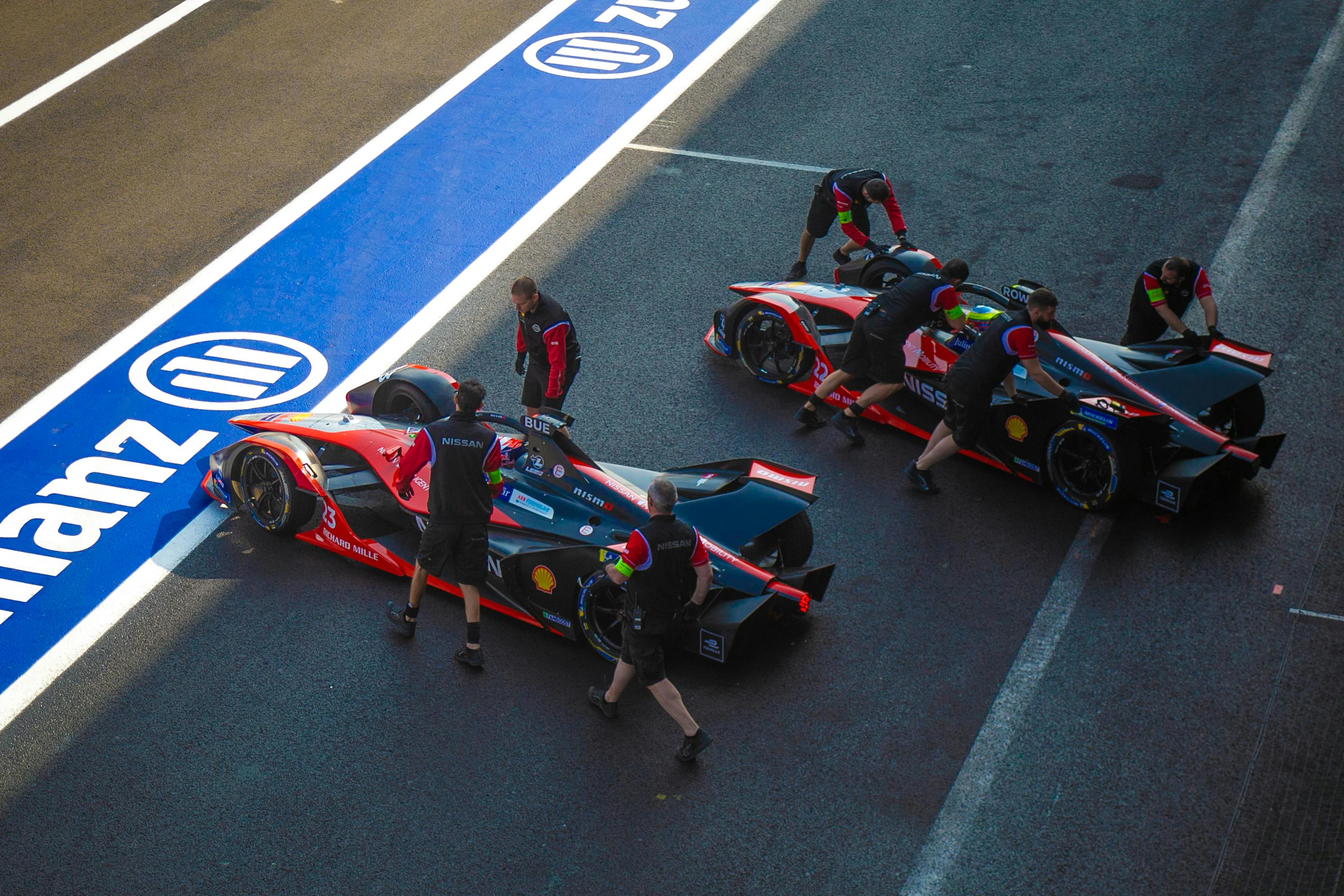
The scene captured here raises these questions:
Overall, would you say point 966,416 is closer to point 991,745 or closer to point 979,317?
point 979,317

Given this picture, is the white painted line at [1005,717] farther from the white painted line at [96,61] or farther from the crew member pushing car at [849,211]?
the white painted line at [96,61]

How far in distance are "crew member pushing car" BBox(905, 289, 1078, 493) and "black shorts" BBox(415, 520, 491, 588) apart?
3.50m

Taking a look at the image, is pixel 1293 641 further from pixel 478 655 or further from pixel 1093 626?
pixel 478 655

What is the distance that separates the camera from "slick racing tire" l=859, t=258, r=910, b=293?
35.1ft

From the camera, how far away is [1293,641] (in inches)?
297

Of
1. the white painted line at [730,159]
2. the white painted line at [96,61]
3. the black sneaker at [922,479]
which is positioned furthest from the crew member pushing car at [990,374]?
the white painted line at [96,61]

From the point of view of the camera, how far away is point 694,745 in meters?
6.85

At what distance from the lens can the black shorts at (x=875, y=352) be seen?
9.27 metres

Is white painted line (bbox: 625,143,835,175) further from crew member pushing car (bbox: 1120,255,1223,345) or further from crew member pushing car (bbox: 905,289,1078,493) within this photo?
crew member pushing car (bbox: 905,289,1078,493)

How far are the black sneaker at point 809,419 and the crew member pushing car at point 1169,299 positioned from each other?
268cm

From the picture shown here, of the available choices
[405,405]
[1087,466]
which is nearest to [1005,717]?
[1087,466]

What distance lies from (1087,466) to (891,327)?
178 cm

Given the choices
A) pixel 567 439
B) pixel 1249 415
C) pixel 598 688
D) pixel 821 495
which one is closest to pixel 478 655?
pixel 598 688

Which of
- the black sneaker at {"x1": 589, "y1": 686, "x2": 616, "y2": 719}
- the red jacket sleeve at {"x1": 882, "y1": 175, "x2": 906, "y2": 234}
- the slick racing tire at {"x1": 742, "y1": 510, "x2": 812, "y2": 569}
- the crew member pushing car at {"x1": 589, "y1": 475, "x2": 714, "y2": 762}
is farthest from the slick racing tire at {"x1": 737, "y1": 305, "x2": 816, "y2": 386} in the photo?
the black sneaker at {"x1": 589, "y1": 686, "x2": 616, "y2": 719}
